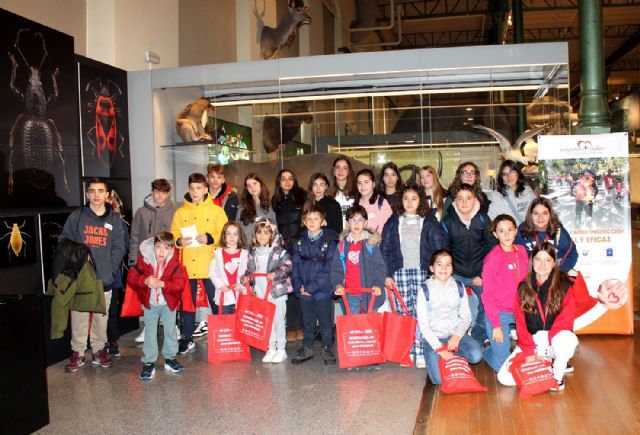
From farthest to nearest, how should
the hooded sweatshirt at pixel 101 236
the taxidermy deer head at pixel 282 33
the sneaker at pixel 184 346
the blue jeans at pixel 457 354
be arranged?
the taxidermy deer head at pixel 282 33 < the sneaker at pixel 184 346 < the hooded sweatshirt at pixel 101 236 < the blue jeans at pixel 457 354

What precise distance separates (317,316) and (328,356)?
0.35 meters

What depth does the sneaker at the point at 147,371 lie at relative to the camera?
464 centimetres

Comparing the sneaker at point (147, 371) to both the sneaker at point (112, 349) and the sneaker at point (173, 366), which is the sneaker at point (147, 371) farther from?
the sneaker at point (112, 349)

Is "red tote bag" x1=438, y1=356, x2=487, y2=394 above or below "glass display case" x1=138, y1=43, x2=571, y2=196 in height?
below

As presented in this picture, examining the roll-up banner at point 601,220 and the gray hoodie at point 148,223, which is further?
the gray hoodie at point 148,223

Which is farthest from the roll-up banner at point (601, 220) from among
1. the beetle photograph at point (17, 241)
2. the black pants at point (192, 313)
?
the beetle photograph at point (17, 241)

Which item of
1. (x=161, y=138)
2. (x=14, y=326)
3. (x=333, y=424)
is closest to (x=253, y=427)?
(x=333, y=424)

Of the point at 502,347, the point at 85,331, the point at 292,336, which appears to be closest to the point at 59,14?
the point at 85,331

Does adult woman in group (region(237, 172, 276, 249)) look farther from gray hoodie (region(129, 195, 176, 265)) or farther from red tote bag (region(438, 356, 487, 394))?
red tote bag (region(438, 356, 487, 394))

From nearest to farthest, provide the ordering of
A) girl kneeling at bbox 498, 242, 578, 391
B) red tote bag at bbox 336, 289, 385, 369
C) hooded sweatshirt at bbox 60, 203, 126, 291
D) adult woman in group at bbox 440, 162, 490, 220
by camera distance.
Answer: girl kneeling at bbox 498, 242, 578, 391 → red tote bag at bbox 336, 289, 385, 369 → hooded sweatshirt at bbox 60, 203, 126, 291 → adult woman in group at bbox 440, 162, 490, 220

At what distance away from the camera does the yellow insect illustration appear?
190 inches

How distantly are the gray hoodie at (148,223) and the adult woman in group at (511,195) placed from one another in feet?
10.0

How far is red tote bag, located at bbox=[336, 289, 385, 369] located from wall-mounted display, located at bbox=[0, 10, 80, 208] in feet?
9.14

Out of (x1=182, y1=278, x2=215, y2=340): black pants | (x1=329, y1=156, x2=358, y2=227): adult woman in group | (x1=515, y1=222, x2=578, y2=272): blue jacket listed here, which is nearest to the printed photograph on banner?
(x1=515, y1=222, x2=578, y2=272): blue jacket
